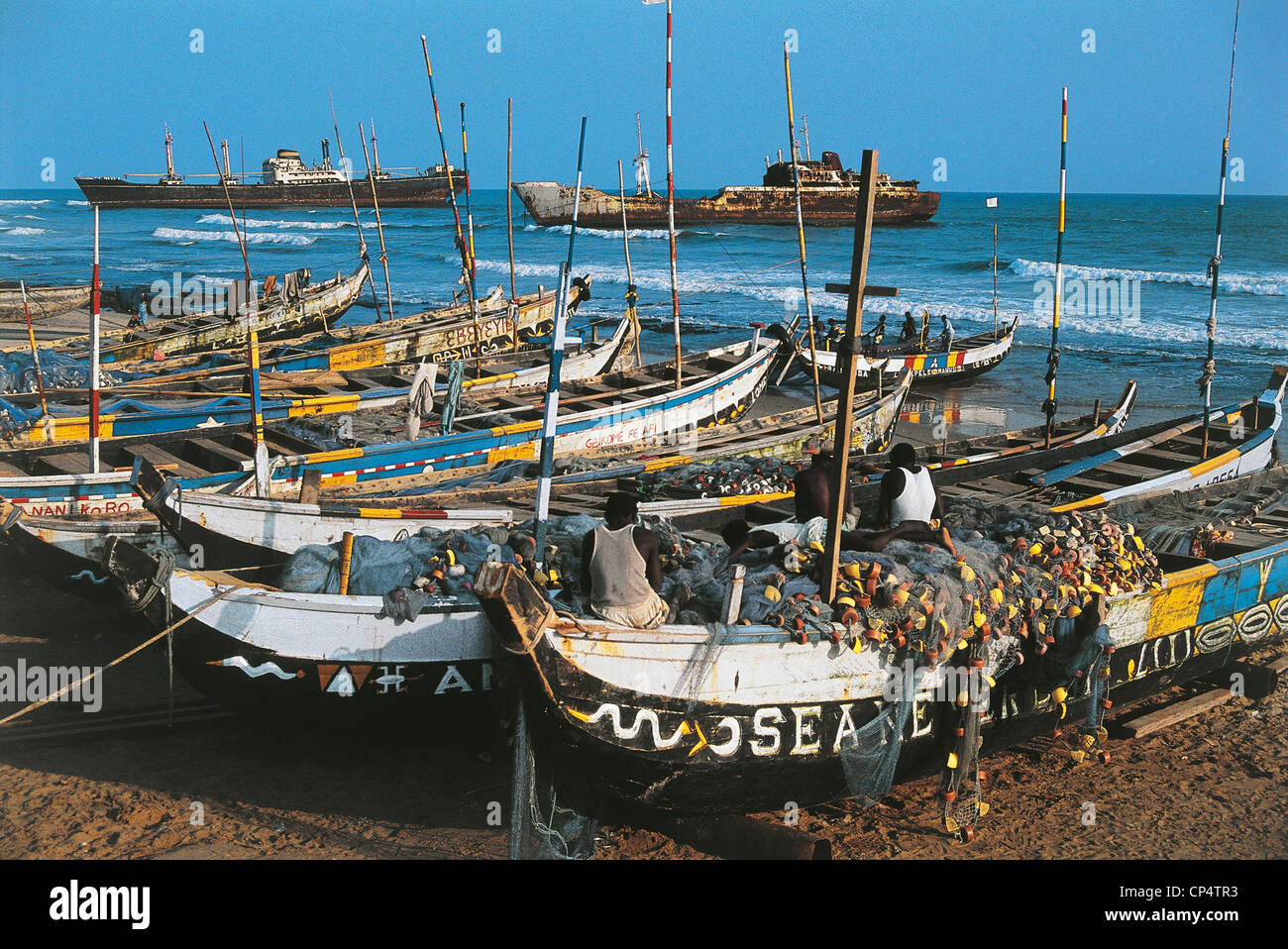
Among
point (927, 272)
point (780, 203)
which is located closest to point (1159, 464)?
point (927, 272)

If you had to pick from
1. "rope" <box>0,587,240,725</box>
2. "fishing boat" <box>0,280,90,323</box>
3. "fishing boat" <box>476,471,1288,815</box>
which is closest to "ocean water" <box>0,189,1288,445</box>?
"fishing boat" <box>0,280,90,323</box>

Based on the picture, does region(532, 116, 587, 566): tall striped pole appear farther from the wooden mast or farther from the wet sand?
the wooden mast

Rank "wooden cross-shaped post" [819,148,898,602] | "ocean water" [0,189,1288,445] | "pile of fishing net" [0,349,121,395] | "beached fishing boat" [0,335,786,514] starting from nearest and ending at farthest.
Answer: "wooden cross-shaped post" [819,148,898,602] < "beached fishing boat" [0,335,786,514] < "pile of fishing net" [0,349,121,395] < "ocean water" [0,189,1288,445]

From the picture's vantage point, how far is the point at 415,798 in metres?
7.37

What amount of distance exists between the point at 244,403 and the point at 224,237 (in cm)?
6671

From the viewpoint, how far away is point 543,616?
5.72 metres

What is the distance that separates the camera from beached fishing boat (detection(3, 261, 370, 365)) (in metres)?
20.6

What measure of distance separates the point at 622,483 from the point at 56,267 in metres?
49.3

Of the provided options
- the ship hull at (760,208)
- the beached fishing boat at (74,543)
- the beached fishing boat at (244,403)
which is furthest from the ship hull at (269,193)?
the beached fishing boat at (74,543)

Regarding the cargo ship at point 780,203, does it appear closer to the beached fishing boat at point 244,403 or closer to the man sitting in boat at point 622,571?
the beached fishing boat at point 244,403

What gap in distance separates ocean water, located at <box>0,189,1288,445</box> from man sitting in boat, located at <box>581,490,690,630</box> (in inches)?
463

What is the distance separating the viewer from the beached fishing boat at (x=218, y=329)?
67.5 feet
